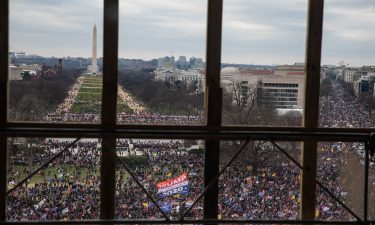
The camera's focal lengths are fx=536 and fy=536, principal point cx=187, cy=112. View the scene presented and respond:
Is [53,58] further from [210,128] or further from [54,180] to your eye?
[210,128]

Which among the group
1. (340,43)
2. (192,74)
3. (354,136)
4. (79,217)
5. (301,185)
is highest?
(340,43)

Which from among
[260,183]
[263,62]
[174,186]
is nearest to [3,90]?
[174,186]

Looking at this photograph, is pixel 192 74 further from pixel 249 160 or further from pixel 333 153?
pixel 333 153

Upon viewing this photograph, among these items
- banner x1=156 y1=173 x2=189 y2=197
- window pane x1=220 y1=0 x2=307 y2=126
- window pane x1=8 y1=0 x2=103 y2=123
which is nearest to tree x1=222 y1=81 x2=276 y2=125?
window pane x1=220 y1=0 x2=307 y2=126

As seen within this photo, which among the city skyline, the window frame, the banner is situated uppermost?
the city skyline

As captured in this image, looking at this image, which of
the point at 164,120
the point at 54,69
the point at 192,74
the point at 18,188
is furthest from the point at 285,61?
the point at 18,188

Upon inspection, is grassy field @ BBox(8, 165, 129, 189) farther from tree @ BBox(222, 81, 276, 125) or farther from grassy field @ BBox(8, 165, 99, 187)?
tree @ BBox(222, 81, 276, 125)
